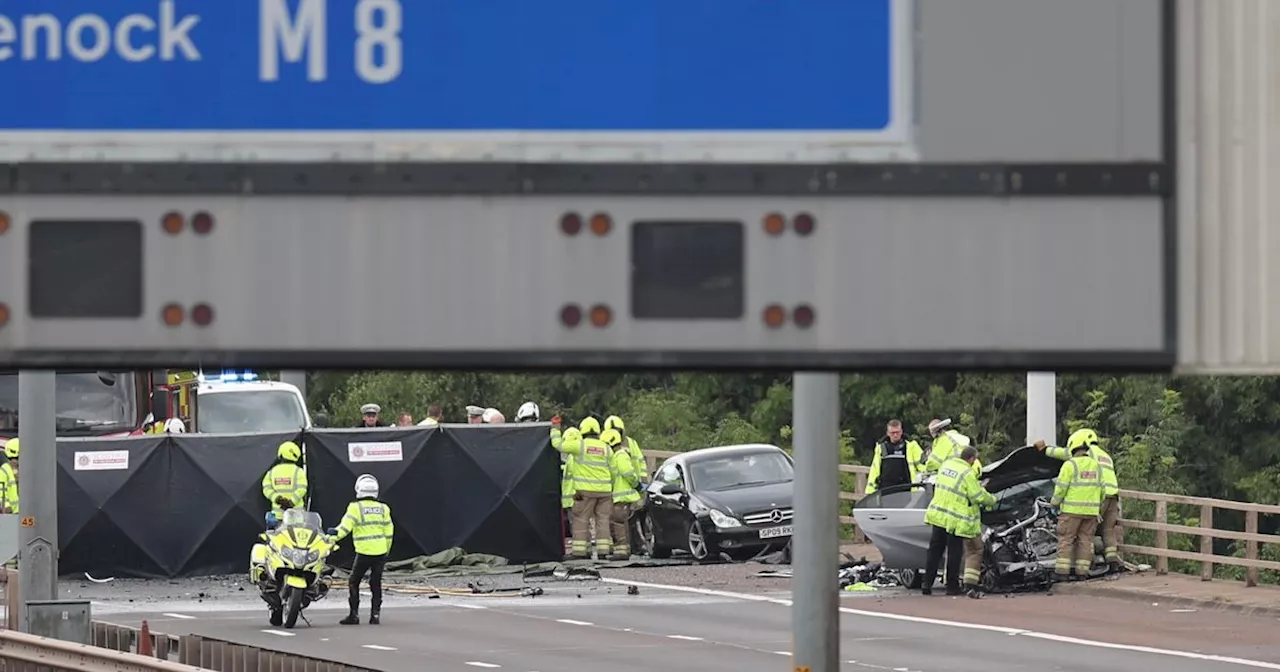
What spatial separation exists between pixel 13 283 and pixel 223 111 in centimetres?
56

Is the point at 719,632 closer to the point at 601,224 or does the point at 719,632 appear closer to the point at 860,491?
the point at 860,491

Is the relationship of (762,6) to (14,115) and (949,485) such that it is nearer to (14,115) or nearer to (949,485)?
(14,115)

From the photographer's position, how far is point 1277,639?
23.3 meters

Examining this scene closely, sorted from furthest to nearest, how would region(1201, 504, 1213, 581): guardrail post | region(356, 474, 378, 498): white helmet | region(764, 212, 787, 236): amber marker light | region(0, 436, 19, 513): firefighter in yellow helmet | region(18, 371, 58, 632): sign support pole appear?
region(0, 436, 19, 513): firefighter in yellow helmet
region(1201, 504, 1213, 581): guardrail post
region(356, 474, 378, 498): white helmet
region(18, 371, 58, 632): sign support pole
region(764, 212, 787, 236): amber marker light

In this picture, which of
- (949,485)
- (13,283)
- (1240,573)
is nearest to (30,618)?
(949,485)

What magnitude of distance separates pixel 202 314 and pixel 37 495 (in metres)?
16.3

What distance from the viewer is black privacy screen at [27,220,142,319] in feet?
17.0

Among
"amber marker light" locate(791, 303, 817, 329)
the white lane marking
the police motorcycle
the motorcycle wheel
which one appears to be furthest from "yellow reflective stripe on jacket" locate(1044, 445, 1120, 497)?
"amber marker light" locate(791, 303, 817, 329)

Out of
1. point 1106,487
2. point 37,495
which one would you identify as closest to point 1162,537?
point 1106,487

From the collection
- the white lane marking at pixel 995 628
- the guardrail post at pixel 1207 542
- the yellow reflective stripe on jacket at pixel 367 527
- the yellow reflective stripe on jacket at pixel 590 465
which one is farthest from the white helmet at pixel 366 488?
the guardrail post at pixel 1207 542

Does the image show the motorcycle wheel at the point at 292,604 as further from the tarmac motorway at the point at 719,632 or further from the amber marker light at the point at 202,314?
the amber marker light at the point at 202,314

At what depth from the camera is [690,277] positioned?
5.13 meters

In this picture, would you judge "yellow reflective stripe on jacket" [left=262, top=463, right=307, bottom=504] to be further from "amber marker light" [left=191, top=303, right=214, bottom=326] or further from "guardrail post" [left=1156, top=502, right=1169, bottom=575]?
"amber marker light" [left=191, top=303, right=214, bottom=326]

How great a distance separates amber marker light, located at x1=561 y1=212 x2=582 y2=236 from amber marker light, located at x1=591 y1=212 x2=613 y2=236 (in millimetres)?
29
